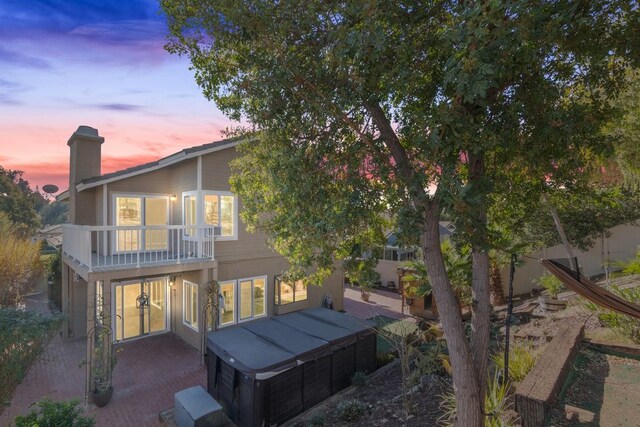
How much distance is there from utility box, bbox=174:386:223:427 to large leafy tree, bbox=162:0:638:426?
11.7ft

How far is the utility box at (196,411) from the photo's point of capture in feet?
21.5

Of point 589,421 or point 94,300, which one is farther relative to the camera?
point 94,300

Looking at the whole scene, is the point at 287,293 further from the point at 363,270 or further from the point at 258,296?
the point at 363,270

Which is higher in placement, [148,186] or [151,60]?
[151,60]

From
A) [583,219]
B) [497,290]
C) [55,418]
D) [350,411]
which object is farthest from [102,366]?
[583,219]

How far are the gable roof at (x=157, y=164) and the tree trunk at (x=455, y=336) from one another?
7.60 metres

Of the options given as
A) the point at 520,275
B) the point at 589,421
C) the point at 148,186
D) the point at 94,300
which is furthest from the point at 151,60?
the point at 520,275

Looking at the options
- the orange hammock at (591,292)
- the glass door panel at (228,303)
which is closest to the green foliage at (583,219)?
the orange hammock at (591,292)

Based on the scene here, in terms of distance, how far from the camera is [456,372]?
4.81 m

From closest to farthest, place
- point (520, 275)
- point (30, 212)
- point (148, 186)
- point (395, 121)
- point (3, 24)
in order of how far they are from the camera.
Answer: point (395, 121) < point (3, 24) < point (148, 186) < point (520, 275) < point (30, 212)

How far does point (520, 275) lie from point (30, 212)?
41.0m

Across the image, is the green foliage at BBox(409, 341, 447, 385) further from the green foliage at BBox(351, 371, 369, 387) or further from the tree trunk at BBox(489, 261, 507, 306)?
the tree trunk at BBox(489, 261, 507, 306)

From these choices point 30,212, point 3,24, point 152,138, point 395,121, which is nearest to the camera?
point 395,121

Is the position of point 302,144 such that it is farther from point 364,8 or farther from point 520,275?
point 520,275
